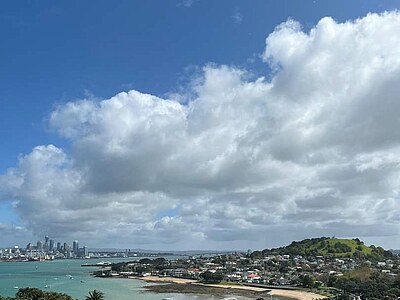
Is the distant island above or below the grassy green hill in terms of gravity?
below

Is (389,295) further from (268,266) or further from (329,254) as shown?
(329,254)

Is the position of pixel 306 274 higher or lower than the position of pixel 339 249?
lower

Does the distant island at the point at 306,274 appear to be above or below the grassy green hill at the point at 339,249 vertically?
below

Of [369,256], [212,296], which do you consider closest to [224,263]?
[369,256]

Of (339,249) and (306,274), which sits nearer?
(306,274)

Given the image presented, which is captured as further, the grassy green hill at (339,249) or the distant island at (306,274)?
the grassy green hill at (339,249)
